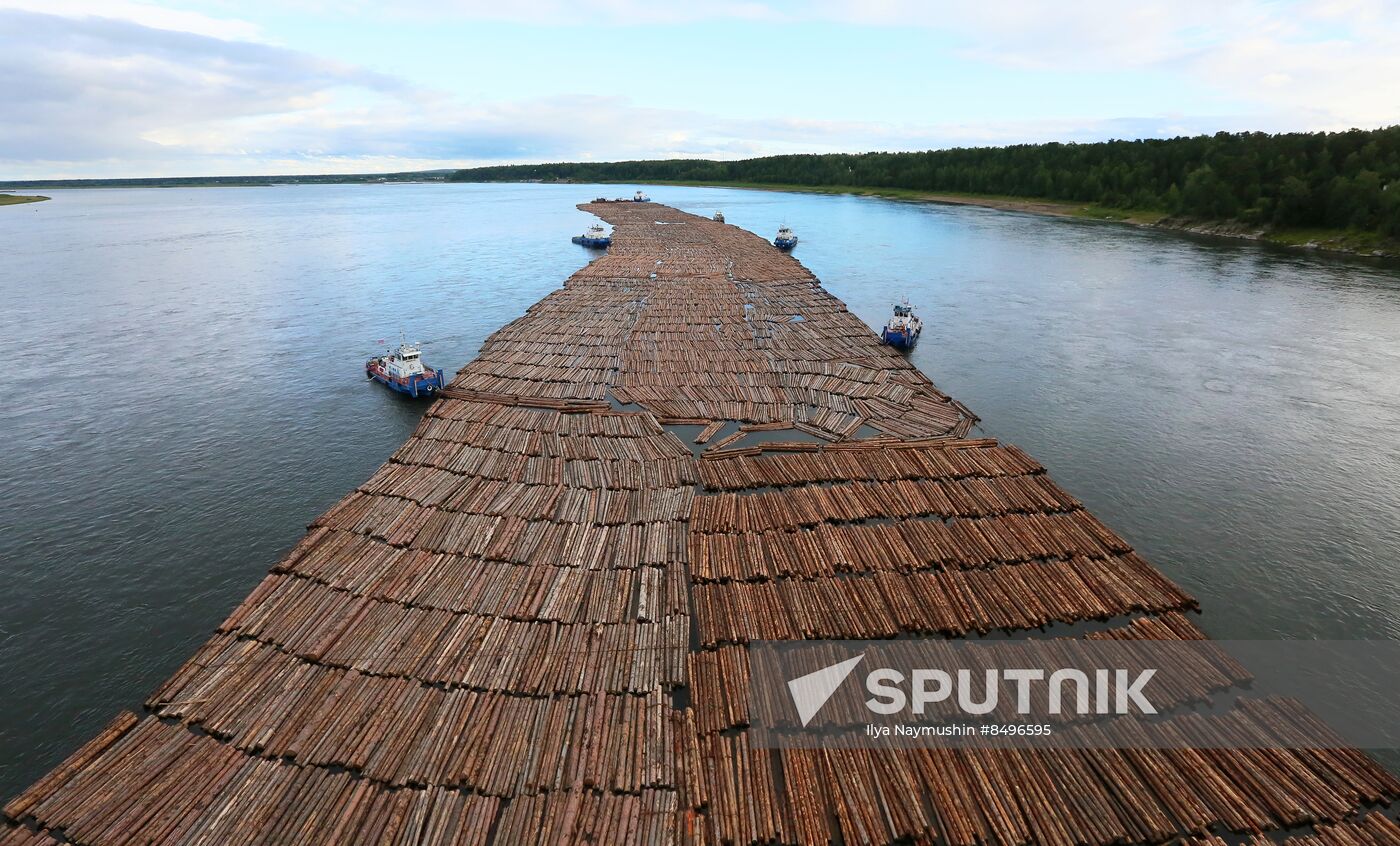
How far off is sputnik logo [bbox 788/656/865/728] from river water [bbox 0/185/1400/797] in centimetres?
2084

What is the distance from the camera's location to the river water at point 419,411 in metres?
33.7

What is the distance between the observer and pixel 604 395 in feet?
195

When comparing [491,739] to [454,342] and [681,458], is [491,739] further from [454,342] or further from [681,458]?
[454,342]

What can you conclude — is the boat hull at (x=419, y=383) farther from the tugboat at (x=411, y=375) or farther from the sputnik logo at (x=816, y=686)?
the sputnik logo at (x=816, y=686)

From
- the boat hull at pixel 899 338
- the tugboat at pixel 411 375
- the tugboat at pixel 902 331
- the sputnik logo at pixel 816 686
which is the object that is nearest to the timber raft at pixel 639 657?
the sputnik logo at pixel 816 686

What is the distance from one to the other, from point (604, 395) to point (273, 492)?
27.4 m

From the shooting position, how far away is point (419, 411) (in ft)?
199

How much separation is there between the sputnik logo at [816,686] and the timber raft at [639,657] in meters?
1.92

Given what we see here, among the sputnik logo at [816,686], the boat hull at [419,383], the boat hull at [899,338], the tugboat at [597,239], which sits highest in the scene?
the tugboat at [597,239]

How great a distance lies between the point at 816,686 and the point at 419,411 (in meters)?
48.5

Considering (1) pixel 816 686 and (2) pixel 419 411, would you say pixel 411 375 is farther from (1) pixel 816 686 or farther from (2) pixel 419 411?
(1) pixel 816 686

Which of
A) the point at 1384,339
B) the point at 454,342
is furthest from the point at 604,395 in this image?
the point at 1384,339

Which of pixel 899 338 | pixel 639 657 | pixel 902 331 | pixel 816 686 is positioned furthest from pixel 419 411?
pixel 902 331

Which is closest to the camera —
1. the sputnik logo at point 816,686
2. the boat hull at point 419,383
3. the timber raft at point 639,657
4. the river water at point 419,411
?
the timber raft at point 639,657
